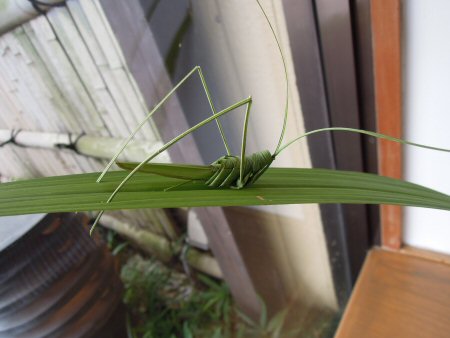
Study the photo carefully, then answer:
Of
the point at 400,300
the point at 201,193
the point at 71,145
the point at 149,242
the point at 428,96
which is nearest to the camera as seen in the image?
the point at 201,193

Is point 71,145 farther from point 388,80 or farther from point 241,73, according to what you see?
point 388,80

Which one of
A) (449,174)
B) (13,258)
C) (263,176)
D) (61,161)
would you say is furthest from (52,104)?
(449,174)

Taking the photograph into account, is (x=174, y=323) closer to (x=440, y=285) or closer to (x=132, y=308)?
(x=132, y=308)

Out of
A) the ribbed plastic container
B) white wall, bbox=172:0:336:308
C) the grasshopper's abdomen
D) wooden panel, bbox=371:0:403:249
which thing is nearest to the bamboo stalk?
the ribbed plastic container

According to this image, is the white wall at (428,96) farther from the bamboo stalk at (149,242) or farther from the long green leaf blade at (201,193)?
the bamboo stalk at (149,242)

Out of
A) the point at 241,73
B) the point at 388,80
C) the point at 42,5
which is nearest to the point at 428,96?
the point at 388,80

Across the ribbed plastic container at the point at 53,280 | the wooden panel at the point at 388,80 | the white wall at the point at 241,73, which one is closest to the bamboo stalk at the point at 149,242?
the ribbed plastic container at the point at 53,280
